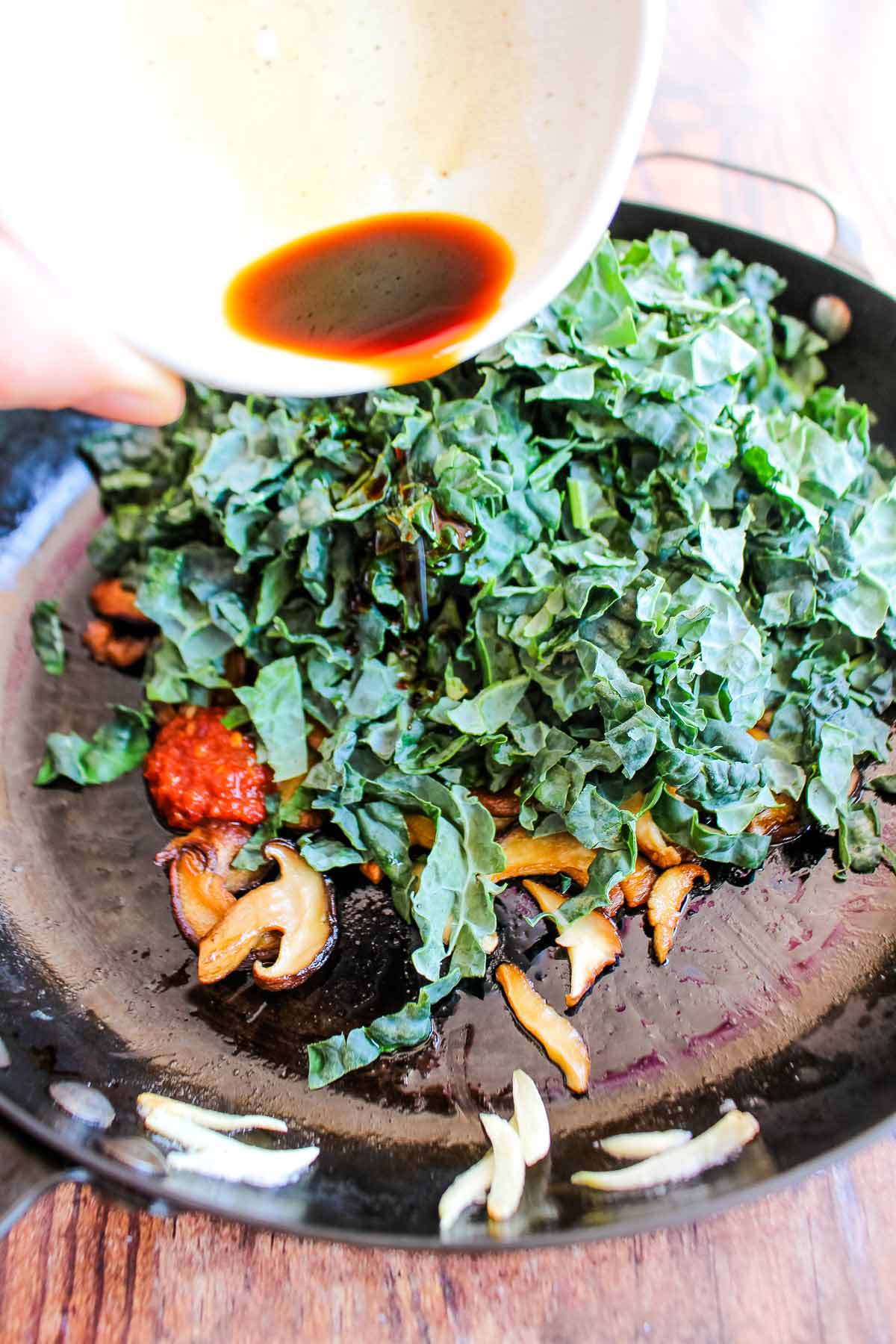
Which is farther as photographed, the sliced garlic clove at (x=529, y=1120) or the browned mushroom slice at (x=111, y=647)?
the browned mushroom slice at (x=111, y=647)

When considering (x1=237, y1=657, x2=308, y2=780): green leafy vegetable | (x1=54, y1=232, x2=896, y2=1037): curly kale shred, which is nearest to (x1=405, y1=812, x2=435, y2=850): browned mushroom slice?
(x1=54, y1=232, x2=896, y2=1037): curly kale shred

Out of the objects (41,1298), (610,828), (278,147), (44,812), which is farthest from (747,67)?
(41,1298)

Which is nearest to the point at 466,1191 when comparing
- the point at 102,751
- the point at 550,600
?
the point at 550,600

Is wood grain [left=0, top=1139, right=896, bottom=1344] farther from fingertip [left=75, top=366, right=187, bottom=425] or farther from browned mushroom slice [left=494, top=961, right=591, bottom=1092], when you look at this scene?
fingertip [left=75, top=366, right=187, bottom=425]

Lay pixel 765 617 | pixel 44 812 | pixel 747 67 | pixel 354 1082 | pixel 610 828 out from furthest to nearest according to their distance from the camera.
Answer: pixel 747 67, pixel 44 812, pixel 765 617, pixel 610 828, pixel 354 1082

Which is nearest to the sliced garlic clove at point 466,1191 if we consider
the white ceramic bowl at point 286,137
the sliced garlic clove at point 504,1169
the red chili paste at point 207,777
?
the sliced garlic clove at point 504,1169

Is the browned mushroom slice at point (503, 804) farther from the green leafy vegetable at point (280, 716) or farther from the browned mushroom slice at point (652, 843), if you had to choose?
the green leafy vegetable at point (280, 716)

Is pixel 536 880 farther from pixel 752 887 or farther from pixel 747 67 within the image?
pixel 747 67
